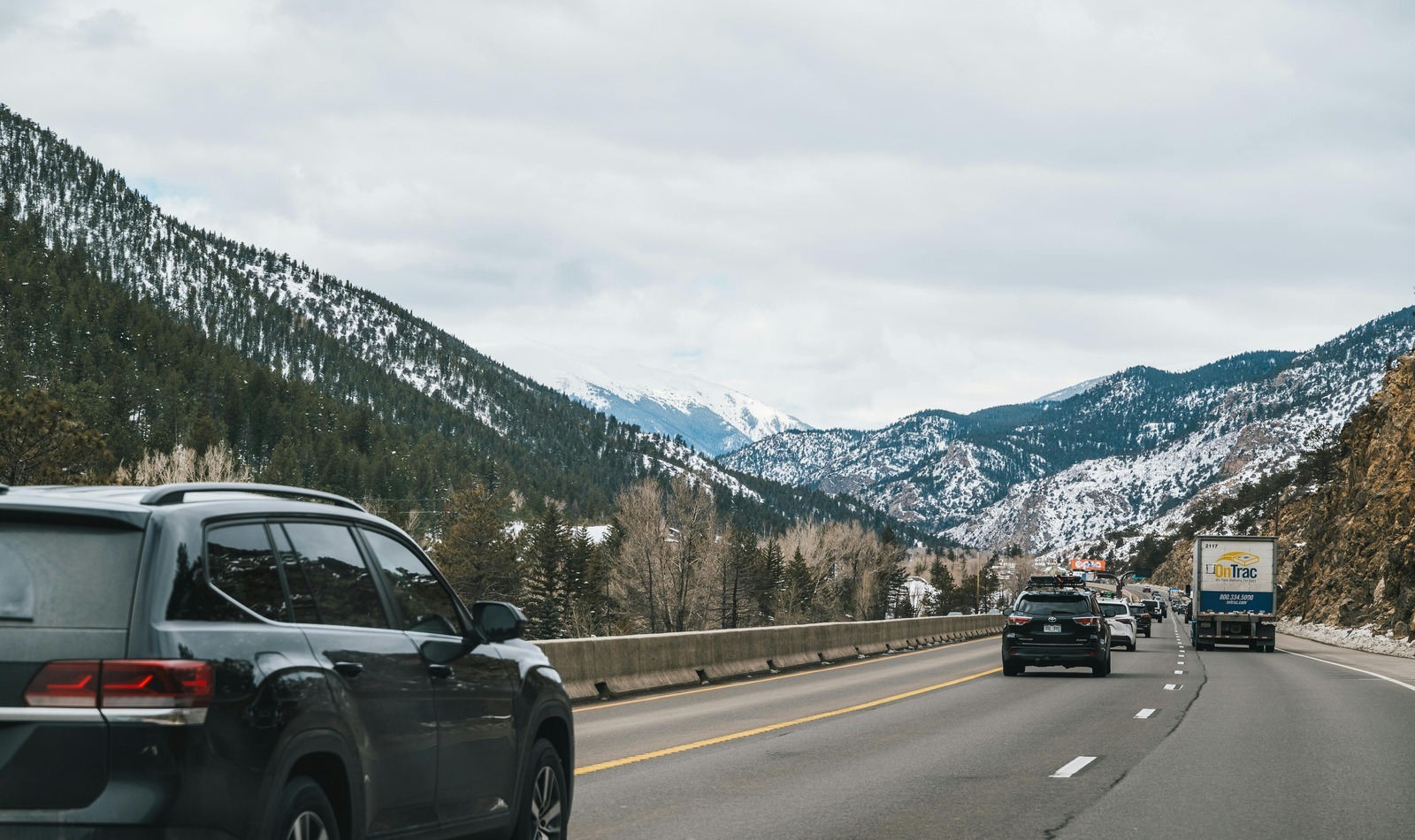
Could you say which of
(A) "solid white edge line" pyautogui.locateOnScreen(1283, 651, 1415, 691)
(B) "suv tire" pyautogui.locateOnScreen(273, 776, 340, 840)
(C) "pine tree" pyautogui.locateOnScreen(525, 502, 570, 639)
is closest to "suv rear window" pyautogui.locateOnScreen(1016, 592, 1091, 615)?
(A) "solid white edge line" pyautogui.locateOnScreen(1283, 651, 1415, 691)

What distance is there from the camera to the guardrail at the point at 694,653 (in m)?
18.6

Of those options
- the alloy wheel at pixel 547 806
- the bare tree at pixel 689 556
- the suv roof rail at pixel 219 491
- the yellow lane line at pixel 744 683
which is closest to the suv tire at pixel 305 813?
the suv roof rail at pixel 219 491

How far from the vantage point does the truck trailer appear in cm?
4394

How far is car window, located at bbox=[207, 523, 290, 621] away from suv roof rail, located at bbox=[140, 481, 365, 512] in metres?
0.17

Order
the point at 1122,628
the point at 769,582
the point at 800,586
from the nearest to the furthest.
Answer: the point at 1122,628 < the point at 769,582 < the point at 800,586

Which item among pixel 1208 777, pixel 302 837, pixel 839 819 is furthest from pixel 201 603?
pixel 1208 777

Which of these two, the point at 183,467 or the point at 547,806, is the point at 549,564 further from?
the point at 547,806

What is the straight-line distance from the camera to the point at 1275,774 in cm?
1217

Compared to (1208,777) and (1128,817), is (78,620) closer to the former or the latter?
(1128,817)

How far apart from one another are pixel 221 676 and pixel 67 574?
0.55 m

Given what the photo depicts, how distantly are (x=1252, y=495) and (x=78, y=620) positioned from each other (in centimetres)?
17295

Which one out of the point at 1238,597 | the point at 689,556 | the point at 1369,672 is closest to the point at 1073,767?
the point at 1369,672

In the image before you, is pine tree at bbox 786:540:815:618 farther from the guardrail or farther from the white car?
the guardrail

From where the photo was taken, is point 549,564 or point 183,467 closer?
point 183,467
